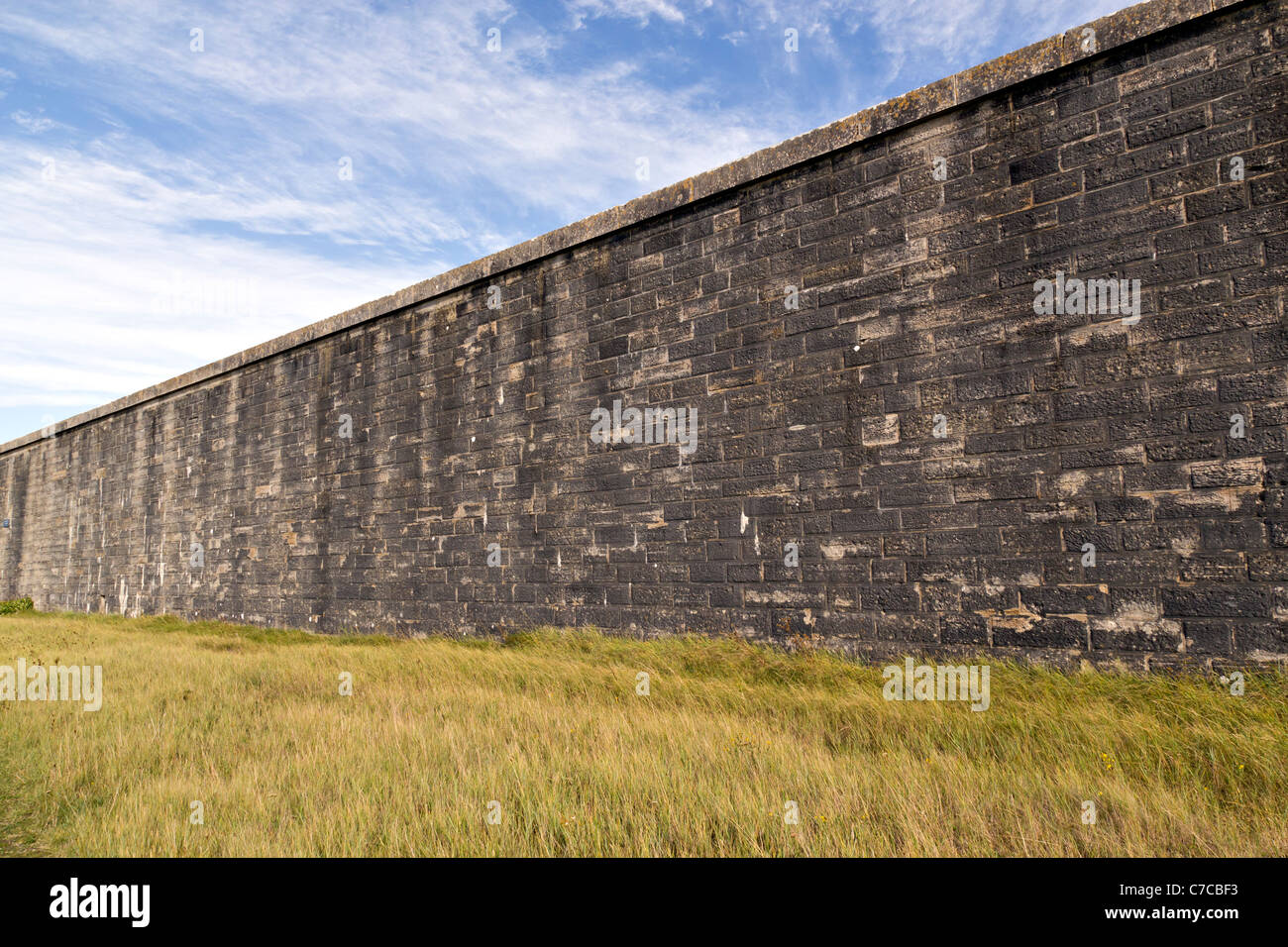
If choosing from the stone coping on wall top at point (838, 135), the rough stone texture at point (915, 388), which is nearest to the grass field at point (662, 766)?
the rough stone texture at point (915, 388)

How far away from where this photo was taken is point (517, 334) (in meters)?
8.51

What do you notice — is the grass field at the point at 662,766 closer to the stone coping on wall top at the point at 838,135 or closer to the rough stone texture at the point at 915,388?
the rough stone texture at the point at 915,388

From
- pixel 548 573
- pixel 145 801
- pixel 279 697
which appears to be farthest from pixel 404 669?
pixel 145 801

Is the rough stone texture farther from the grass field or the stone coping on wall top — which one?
the grass field

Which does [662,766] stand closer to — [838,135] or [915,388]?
[915,388]

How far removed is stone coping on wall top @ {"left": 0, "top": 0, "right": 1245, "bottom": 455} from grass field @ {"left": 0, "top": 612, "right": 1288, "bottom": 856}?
3.95m

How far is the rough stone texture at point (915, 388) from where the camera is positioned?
15.2 feet

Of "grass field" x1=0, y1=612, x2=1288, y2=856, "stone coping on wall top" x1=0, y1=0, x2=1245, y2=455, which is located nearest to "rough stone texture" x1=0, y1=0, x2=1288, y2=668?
"stone coping on wall top" x1=0, y1=0, x2=1245, y2=455

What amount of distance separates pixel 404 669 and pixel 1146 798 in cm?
547

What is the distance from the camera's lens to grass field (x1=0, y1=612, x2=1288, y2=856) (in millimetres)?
2945

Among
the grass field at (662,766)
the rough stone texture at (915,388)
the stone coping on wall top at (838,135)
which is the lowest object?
the grass field at (662,766)

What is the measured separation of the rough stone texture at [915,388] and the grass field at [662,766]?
61cm

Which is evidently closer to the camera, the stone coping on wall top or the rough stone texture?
the rough stone texture

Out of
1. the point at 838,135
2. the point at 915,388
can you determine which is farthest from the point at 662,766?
the point at 838,135
